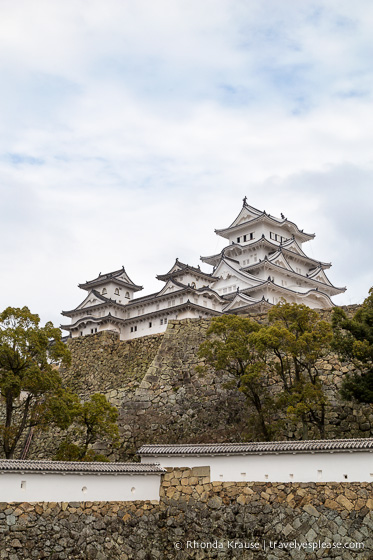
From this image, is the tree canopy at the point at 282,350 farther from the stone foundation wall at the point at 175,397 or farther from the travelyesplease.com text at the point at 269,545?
the travelyesplease.com text at the point at 269,545

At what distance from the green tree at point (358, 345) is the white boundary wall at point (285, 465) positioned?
4168mm

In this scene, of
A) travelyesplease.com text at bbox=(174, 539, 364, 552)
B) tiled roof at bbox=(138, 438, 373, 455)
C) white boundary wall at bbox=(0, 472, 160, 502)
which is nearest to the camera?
travelyesplease.com text at bbox=(174, 539, 364, 552)

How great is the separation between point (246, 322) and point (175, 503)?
294 inches

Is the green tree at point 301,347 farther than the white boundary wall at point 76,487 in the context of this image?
Yes

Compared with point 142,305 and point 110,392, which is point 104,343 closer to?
point 110,392

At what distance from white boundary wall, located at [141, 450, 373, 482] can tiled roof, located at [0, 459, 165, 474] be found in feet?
2.06

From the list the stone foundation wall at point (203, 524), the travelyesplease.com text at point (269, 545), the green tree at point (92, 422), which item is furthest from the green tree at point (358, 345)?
the green tree at point (92, 422)

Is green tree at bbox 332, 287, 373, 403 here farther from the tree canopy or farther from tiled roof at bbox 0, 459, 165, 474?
tiled roof at bbox 0, 459, 165, 474

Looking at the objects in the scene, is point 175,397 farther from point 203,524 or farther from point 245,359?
point 203,524

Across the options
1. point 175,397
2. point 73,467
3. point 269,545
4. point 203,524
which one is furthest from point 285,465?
point 175,397

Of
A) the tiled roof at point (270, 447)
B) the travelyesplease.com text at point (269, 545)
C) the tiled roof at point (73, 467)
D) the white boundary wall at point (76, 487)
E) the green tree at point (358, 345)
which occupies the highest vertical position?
the green tree at point (358, 345)

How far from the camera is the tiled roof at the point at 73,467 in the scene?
14.6 metres

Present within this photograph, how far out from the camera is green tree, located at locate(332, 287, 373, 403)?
18.7 meters

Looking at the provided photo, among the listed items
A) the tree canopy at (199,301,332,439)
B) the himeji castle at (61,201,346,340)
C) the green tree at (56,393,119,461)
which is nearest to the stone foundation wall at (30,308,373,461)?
the tree canopy at (199,301,332,439)
